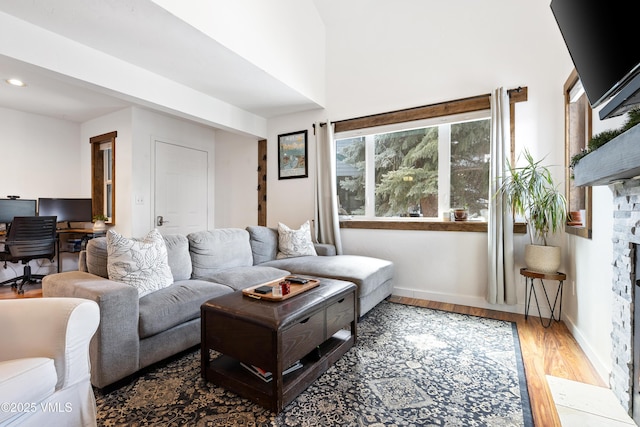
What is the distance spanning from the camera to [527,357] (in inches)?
83.3

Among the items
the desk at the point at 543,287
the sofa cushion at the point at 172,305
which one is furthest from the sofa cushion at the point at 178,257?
the desk at the point at 543,287

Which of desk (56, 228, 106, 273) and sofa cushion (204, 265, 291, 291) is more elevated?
desk (56, 228, 106, 273)

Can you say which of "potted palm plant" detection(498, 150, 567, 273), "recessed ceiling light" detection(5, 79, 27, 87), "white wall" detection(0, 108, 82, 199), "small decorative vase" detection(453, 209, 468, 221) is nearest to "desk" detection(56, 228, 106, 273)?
"white wall" detection(0, 108, 82, 199)

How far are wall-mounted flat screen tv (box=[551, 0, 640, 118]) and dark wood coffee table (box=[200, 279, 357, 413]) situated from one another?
1660mm

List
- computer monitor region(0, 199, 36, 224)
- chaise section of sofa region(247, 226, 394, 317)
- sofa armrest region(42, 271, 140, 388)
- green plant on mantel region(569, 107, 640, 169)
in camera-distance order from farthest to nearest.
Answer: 1. computer monitor region(0, 199, 36, 224)
2. chaise section of sofa region(247, 226, 394, 317)
3. sofa armrest region(42, 271, 140, 388)
4. green plant on mantel region(569, 107, 640, 169)

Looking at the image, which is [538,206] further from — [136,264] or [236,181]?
[236,181]

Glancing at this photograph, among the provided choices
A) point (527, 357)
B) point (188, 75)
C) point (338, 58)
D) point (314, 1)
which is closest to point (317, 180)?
point (338, 58)

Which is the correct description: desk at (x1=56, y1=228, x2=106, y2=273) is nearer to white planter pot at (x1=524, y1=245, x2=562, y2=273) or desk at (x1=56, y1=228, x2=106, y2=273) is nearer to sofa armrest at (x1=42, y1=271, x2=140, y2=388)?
sofa armrest at (x1=42, y1=271, x2=140, y2=388)

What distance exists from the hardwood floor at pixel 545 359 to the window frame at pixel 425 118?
32.9 inches

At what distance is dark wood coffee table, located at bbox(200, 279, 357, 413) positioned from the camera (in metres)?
1.53

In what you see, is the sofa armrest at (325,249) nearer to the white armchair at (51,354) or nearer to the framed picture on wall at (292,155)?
the framed picture on wall at (292,155)

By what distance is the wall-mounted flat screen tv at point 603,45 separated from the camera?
1.08m

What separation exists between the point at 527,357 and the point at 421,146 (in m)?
2.26

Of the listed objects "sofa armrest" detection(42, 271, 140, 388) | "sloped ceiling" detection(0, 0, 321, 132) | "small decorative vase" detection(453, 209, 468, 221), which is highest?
"sloped ceiling" detection(0, 0, 321, 132)
